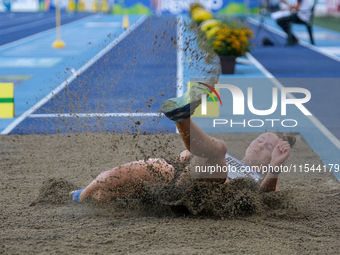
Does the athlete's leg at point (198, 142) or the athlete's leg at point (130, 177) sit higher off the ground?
the athlete's leg at point (198, 142)

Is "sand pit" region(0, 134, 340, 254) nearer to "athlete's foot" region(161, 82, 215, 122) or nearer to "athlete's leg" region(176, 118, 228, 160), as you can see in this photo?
"athlete's leg" region(176, 118, 228, 160)

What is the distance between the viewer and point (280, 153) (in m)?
3.42

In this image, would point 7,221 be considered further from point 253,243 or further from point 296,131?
point 296,131

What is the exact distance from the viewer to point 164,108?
308 centimetres

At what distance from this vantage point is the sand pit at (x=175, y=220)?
3146 millimetres

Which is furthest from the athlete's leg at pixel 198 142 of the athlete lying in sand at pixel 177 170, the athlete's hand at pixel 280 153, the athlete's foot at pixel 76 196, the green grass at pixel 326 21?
the green grass at pixel 326 21

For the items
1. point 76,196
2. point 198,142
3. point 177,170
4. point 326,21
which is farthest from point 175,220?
point 326,21

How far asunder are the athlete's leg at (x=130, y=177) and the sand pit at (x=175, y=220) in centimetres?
8

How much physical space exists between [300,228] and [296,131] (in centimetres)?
339

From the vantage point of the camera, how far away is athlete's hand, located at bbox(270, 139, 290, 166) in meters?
3.38

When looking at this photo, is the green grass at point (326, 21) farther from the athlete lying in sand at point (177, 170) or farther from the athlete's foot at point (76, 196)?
the athlete's foot at point (76, 196)

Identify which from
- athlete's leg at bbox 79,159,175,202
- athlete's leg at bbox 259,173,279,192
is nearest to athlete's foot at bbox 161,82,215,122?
athlete's leg at bbox 79,159,175,202

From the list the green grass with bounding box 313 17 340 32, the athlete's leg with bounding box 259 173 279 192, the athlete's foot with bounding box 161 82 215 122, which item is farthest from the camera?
the green grass with bounding box 313 17 340 32

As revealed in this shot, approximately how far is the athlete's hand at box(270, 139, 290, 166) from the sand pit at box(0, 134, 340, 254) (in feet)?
1.29
